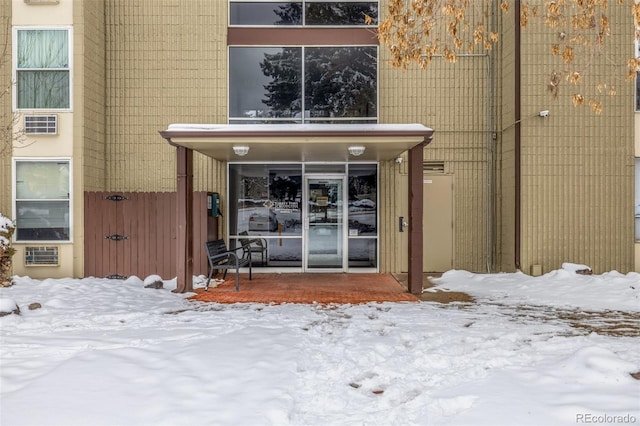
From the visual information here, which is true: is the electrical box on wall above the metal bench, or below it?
above

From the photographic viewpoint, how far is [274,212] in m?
10.6

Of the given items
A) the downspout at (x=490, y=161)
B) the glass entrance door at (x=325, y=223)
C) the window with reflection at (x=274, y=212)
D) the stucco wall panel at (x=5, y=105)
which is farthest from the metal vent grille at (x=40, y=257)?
the downspout at (x=490, y=161)

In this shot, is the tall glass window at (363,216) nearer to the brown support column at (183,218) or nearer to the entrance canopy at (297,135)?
the entrance canopy at (297,135)

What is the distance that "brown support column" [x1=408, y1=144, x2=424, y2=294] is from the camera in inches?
320

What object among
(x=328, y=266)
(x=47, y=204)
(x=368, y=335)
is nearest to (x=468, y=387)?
(x=368, y=335)

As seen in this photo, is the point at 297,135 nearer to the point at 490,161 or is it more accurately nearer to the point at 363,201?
the point at 363,201

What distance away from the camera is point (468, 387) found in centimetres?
378

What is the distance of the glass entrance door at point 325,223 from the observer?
10.6 m

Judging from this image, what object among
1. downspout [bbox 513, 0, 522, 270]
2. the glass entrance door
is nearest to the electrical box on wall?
the glass entrance door

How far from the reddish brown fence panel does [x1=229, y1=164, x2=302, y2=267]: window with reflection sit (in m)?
1.73

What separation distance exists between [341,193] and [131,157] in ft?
16.8

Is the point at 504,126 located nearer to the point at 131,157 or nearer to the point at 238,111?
the point at 238,111

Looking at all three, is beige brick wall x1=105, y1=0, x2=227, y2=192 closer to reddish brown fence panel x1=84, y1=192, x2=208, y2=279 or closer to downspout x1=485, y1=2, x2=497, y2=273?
reddish brown fence panel x1=84, y1=192, x2=208, y2=279

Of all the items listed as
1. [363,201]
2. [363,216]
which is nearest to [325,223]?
[363,216]
